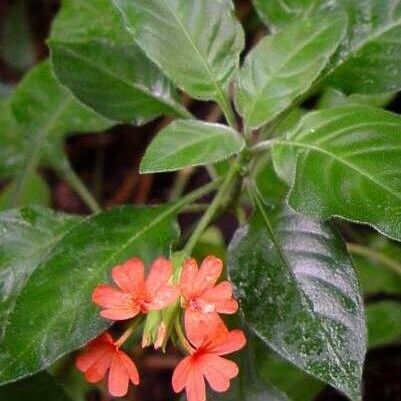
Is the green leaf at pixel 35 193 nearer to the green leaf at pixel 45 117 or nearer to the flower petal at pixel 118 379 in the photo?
the green leaf at pixel 45 117

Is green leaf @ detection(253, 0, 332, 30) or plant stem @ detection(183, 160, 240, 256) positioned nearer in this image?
plant stem @ detection(183, 160, 240, 256)

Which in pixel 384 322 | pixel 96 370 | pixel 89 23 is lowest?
pixel 384 322

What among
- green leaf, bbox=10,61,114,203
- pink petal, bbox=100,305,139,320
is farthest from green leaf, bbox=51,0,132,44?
pink petal, bbox=100,305,139,320

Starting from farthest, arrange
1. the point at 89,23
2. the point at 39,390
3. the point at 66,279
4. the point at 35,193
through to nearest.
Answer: the point at 35,193 < the point at 89,23 < the point at 39,390 < the point at 66,279

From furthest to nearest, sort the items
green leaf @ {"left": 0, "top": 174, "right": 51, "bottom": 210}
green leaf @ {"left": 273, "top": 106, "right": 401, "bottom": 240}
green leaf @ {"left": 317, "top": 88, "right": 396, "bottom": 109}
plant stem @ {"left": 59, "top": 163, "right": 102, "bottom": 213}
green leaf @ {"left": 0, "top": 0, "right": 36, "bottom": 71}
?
green leaf @ {"left": 0, "top": 0, "right": 36, "bottom": 71} → green leaf @ {"left": 0, "top": 174, "right": 51, "bottom": 210} → plant stem @ {"left": 59, "top": 163, "right": 102, "bottom": 213} → green leaf @ {"left": 317, "top": 88, "right": 396, "bottom": 109} → green leaf @ {"left": 273, "top": 106, "right": 401, "bottom": 240}

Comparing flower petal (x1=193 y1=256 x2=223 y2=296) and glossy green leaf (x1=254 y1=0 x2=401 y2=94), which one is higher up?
glossy green leaf (x1=254 y1=0 x2=401 y2=94)

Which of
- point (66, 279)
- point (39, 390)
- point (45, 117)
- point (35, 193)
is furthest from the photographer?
point (35, 193)

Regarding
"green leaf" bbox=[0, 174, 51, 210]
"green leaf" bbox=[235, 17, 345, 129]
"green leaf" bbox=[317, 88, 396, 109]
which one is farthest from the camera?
"green leaf" bbox=[0, 174, 51, 210]

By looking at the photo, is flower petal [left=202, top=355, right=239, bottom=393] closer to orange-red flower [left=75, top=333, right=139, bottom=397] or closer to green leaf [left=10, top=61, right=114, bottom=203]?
orange-red flower [left=75, top=333, right=139, bottom=397]

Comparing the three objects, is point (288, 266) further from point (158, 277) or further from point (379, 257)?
point (379, 257)

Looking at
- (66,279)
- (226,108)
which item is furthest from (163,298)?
(226,108)
